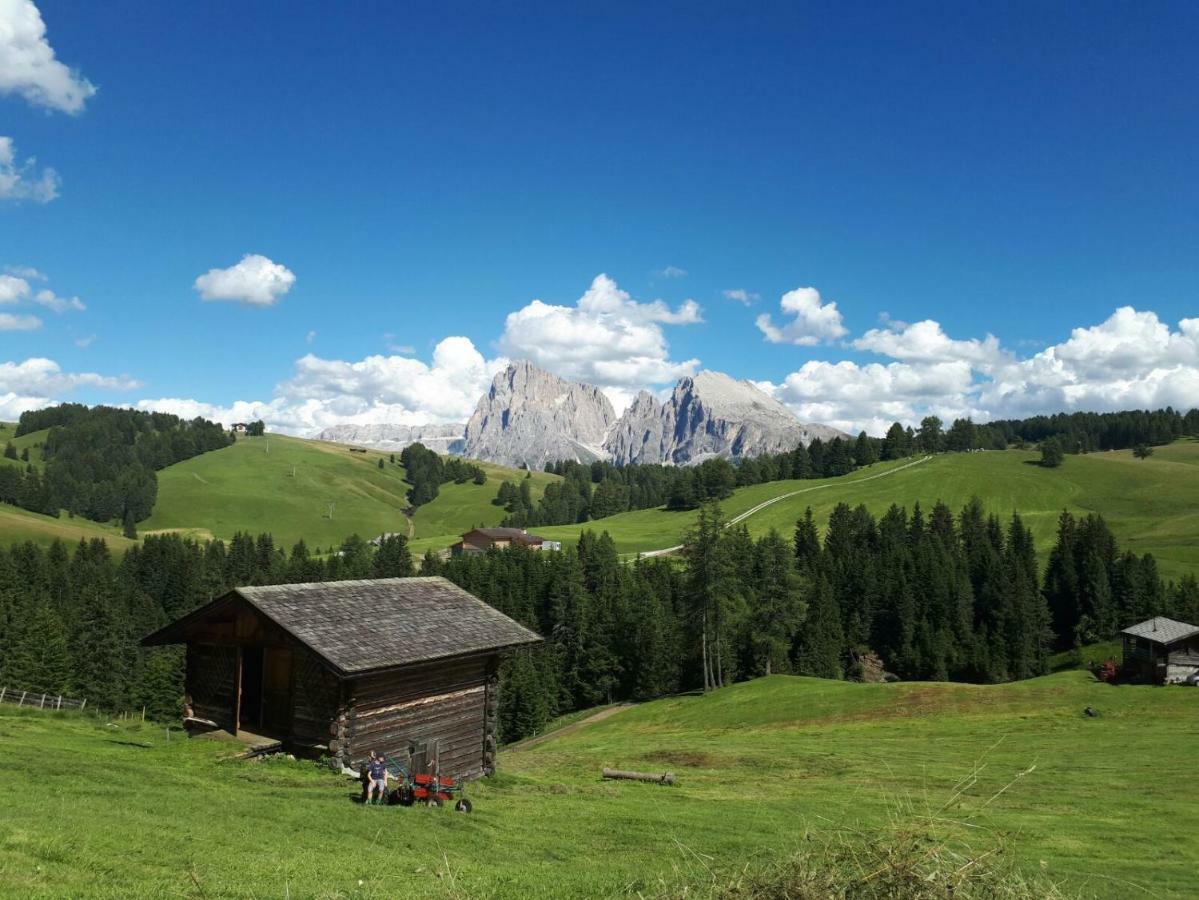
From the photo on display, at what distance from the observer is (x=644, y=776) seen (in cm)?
3262

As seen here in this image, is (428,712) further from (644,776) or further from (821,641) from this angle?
(821,641)

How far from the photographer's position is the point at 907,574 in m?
115

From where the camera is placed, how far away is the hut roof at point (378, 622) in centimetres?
2567

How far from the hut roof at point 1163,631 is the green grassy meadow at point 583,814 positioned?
20667 mm

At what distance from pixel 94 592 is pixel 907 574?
113m

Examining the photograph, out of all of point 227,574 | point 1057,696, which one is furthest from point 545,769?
point 227,574

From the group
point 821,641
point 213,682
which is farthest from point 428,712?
point 821,641

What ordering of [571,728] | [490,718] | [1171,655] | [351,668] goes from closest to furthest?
[351,668]
[490,718]
[1171,655]
[571,728]

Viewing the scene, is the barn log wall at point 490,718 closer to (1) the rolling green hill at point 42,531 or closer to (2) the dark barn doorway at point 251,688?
(2) the dark barn doorway at point 251,688

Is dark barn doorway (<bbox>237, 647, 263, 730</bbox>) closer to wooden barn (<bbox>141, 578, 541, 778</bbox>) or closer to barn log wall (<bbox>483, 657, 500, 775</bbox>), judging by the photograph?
wooden barn (<bbox>141, 578, 541, 778</bbox>)

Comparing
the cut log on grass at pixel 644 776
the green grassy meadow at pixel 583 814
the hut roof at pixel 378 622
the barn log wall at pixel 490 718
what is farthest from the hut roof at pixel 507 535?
the hut roof at pixel 378 622

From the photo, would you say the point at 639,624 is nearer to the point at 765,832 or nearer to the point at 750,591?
the point at 750,591

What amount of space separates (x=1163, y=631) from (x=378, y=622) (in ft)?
235

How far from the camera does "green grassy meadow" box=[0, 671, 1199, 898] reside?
39.6 feet
